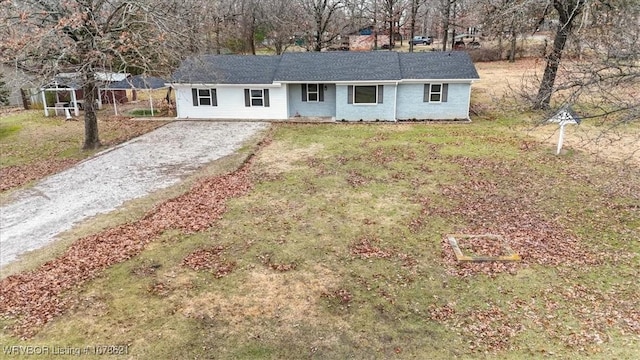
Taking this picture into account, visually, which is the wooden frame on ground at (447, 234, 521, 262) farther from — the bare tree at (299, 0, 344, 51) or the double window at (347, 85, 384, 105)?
the bare tree at (299, 0, 344, 51)

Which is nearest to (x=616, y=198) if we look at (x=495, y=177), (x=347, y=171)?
(x=495, y=177)

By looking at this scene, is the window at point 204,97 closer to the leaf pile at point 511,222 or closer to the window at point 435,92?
the window at point 435,92

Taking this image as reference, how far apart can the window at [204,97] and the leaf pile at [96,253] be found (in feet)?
39.1

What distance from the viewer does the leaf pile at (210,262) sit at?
10086mm

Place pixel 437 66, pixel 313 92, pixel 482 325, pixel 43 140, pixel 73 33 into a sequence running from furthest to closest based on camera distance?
1. pixel 313 92
2. pixel 437 66
3. pixel 43 140
4. pixel 73 33
5. pixel 482 325

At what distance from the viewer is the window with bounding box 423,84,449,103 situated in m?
25.1

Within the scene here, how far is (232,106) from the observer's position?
26.6 metres

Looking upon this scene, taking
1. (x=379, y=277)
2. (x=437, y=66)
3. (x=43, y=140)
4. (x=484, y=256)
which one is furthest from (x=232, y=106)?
(x=484, y=256)

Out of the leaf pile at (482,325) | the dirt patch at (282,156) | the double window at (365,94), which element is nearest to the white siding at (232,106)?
the double window at (365,94)

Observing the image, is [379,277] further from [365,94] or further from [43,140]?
[43,140]

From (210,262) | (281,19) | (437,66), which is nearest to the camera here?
(210,262)

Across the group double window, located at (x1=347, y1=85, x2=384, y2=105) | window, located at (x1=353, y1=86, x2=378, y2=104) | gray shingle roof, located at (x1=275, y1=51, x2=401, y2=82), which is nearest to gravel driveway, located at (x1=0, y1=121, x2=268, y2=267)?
gray shingle roof, located at (x1=275, y1=51, x2=401, y2=82)

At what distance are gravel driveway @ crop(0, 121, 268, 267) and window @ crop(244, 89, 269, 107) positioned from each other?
8.19ft

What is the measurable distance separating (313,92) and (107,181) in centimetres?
1371
